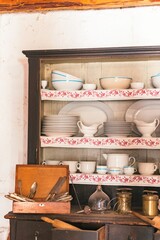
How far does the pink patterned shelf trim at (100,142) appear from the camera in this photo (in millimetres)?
2562

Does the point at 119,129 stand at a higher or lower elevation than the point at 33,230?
higher

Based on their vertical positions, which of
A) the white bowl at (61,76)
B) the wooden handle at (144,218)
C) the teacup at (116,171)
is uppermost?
the white bowl at (61,76)

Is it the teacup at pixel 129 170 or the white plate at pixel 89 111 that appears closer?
the teacup at pixel 129 170

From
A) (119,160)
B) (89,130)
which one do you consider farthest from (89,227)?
(89,130)

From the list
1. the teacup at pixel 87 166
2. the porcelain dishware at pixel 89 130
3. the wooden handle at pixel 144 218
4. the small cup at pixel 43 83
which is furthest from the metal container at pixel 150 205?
the small cup at pixel 43 83

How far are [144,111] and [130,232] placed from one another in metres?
0.75

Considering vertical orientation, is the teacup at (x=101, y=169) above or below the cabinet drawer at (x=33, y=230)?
above

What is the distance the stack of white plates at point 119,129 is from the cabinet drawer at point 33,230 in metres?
0.66

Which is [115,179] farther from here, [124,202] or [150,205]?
[150,205]

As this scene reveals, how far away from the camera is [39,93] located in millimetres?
2656

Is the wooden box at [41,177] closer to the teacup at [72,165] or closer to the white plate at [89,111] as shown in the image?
the teacup at [72,165]

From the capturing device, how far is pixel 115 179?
2.59m

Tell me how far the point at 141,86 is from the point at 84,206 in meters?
0.78

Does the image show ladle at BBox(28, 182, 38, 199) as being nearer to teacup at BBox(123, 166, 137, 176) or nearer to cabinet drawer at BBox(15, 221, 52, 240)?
cabinet drawer at BBox(15, 221, 52, 240)
